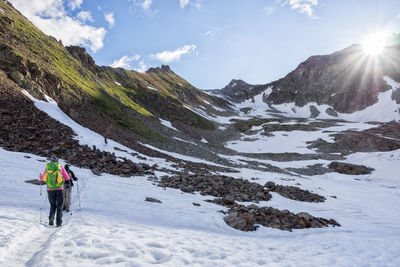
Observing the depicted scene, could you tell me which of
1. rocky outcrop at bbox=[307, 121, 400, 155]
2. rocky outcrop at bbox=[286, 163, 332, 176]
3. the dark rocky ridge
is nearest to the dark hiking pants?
rocky outcrop at bbox=[286, 163, 332, 176]

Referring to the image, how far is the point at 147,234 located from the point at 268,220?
26.9ft

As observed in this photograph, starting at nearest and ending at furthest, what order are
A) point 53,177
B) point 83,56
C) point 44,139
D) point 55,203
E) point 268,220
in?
point 55,203
point 53,177
point 268,220
point 44,139
point 83,56

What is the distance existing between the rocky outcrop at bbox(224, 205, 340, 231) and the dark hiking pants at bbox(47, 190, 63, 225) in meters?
8.10

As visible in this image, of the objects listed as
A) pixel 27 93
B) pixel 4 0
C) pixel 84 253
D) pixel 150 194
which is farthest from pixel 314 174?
pixel 4 0

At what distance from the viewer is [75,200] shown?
11.4 m

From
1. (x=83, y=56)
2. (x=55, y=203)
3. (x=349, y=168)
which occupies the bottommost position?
(x=55, y=203)

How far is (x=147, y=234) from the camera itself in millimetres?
7934

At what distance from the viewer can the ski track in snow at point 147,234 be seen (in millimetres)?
5980

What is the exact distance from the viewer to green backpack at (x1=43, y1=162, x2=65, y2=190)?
8.26 meters

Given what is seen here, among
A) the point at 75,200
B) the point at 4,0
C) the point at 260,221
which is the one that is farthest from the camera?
the point at 4,0

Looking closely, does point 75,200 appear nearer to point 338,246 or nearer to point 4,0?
point 338,246

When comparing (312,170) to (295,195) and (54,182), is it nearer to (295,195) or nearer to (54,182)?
(295,195)

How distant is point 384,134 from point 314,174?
4258 cm

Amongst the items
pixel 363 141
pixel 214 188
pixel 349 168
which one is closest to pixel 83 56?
pixel 214 188
